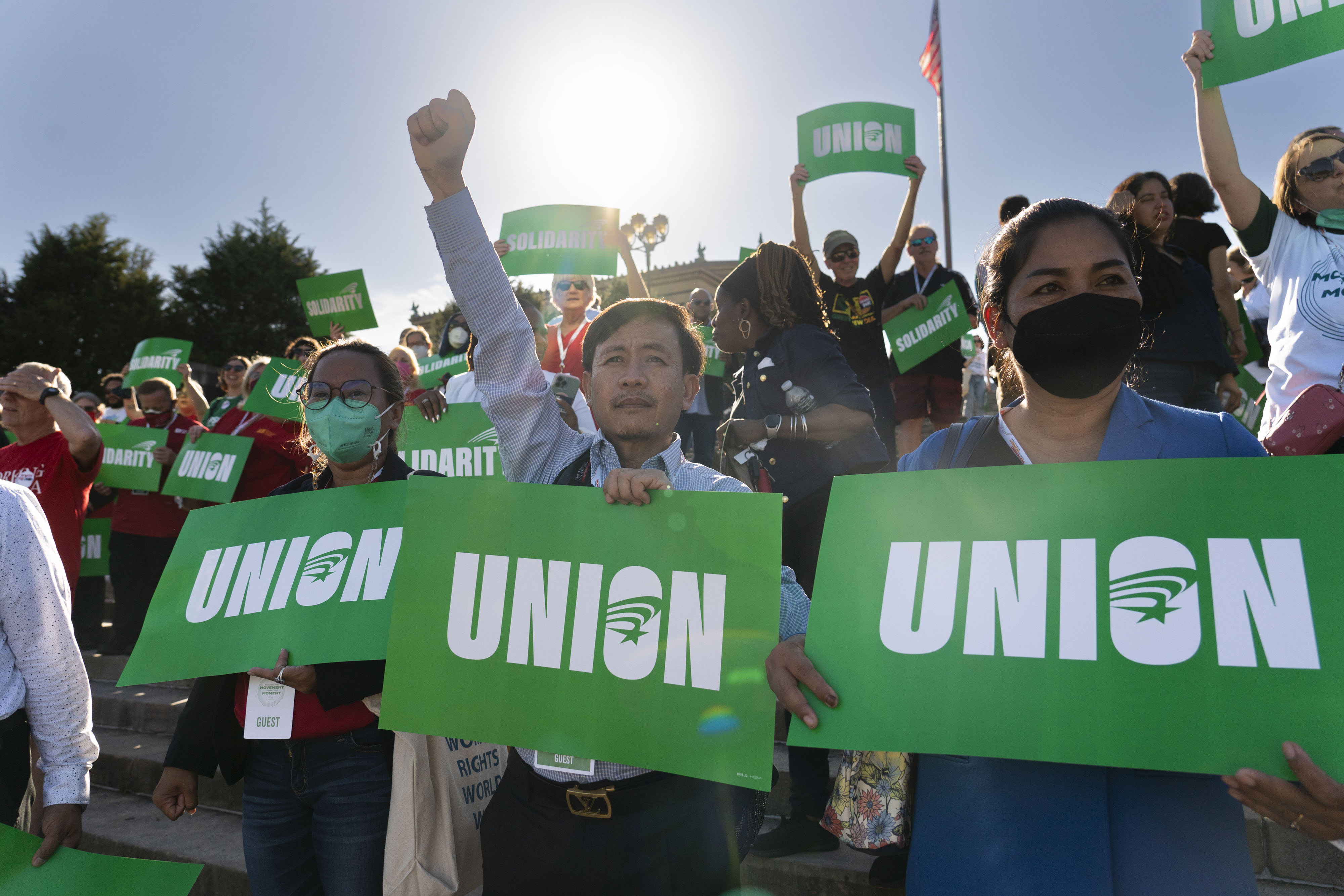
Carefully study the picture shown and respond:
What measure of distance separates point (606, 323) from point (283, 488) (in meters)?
1.25

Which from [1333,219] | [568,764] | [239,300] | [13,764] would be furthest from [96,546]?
[239,300]

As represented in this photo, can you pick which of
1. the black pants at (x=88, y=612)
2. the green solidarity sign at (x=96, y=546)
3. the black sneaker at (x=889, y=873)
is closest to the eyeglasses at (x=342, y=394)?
the black sneaker at (x=889, y=873)

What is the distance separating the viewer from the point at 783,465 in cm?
288

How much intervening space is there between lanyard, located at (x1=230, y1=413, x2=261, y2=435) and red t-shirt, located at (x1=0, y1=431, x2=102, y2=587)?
1049 mm

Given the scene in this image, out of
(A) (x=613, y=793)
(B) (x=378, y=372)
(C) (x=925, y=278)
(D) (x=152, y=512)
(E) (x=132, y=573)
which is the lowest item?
(A) (x=613, y=793)

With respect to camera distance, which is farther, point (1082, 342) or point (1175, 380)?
point (1175, 380)

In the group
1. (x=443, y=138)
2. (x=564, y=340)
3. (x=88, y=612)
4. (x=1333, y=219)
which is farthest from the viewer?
(x=88, y=612)

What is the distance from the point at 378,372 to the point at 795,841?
2191 millimetres

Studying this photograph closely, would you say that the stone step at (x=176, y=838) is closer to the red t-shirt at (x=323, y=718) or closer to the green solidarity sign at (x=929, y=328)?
the red t-shirt at (x=323, y=718)

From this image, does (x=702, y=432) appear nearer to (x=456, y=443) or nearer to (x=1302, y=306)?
(x=456, y=443)

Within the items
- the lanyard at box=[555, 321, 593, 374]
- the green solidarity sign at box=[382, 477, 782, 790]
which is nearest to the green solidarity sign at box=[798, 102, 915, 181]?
the lanyard at box=[555, 321, 593, 374]

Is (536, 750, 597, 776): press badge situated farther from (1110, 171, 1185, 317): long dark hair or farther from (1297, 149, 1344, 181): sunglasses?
(1110, 171, 1185, 317): long dark hair

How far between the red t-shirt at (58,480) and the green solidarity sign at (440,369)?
7.63 feet

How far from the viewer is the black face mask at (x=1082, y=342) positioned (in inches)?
56.7
